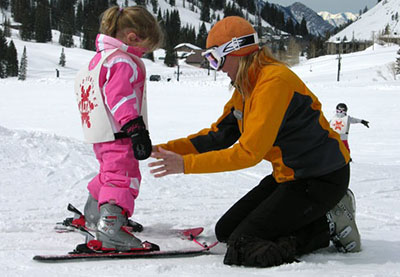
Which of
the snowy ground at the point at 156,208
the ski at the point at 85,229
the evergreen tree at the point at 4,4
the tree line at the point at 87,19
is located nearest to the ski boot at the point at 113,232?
the snowy ground at the point at 156,208

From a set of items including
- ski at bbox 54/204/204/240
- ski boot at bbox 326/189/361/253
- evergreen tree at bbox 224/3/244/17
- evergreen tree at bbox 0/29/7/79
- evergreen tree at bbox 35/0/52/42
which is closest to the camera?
ski boot at bbox 326/189/361/253

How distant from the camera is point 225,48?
2.66 m

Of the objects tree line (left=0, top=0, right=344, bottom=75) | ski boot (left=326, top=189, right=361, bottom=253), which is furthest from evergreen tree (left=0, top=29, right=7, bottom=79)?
ski boot (left=326, top=189, right=361, bottom=253)

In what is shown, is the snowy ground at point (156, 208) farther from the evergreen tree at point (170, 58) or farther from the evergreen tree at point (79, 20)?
the evergreen tree at point (79, 20)

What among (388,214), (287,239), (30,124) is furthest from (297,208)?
(30,124)

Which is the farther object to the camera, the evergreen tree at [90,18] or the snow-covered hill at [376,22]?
the snow-covered hill at [376,22]

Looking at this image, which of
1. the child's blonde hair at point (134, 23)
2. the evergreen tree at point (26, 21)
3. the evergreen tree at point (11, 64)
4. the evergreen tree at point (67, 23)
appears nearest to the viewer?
the child's blonde hair at point (134, 23)

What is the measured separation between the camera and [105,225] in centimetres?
268

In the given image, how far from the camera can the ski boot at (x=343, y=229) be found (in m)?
2.82

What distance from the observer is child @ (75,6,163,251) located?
8.77 feet

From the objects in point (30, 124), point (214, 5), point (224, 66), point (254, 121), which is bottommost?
point (30, 124)

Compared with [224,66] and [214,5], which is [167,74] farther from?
[214,5]

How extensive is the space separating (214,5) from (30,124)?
158702 millimetres

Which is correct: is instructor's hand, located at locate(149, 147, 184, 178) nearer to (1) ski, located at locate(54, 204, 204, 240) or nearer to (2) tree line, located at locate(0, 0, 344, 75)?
(1) ski, located at locate(54, 204, 204, 240)
